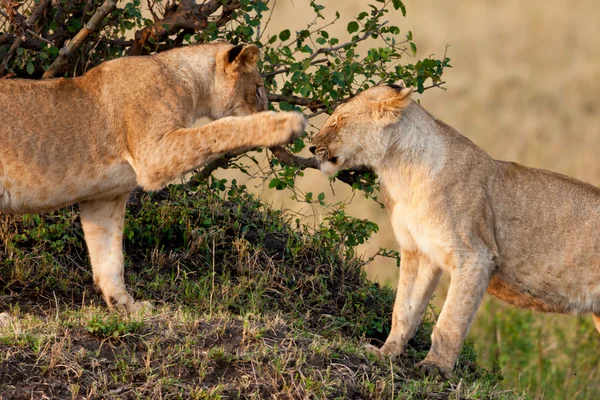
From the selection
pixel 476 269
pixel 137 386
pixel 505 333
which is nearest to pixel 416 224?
pixel 476 269

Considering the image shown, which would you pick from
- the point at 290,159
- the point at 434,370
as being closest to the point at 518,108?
the point at 290,159

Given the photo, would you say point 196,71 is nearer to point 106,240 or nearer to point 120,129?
point 120,129

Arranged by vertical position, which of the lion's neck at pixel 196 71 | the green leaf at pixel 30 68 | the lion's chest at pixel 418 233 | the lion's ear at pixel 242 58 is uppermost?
the lion's ear at pixel 242 58

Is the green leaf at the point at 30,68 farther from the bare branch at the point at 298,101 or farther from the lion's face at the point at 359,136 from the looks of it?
the lion's face at the point at 359,136

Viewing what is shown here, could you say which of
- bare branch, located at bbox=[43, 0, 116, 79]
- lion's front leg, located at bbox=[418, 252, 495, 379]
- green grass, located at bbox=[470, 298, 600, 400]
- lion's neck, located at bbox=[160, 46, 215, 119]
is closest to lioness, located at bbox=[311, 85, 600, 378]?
lion's front leg, located at bbox=[418, 252, 495, 379]

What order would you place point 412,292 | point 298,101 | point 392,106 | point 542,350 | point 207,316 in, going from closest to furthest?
point 207,316
point 392,106
point 412,292
point 298,101
point 542,350

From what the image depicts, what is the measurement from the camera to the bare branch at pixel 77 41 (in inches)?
244

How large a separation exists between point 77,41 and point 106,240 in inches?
46.5

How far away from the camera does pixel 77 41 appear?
21.1 feet

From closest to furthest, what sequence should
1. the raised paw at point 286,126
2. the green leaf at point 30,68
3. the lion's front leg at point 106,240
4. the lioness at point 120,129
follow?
the raised paw at point 286,126, the lioness at point 120,129, the lion's front leg at point 106,240, the green leaf at point 30,68

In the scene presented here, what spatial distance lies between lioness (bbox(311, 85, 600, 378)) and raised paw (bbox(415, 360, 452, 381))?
103mm

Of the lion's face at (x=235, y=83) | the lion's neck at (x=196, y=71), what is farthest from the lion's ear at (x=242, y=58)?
the lion's neck at (x=196, y=71)

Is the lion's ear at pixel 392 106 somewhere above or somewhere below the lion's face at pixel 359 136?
above

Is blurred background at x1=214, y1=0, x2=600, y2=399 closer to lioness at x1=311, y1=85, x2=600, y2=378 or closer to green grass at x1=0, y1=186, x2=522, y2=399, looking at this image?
green grass at x1=0, y1=186, x2=522, y2=399
